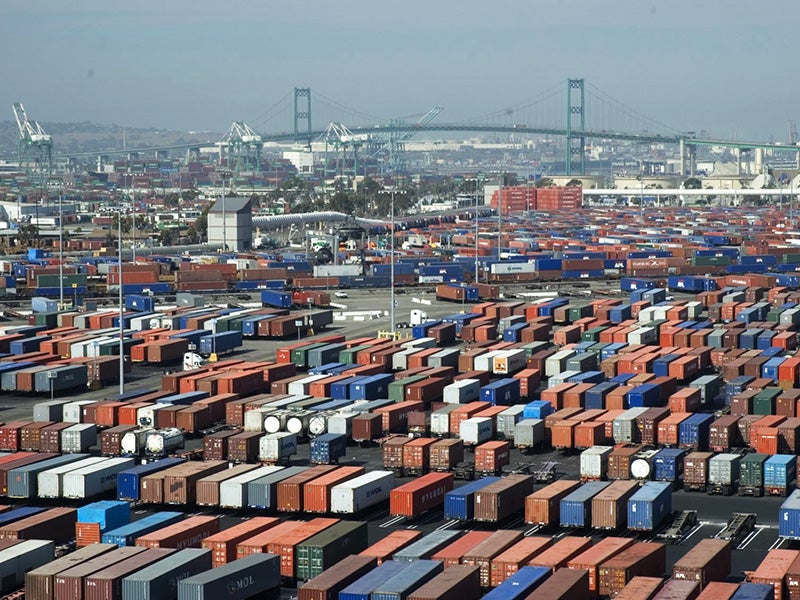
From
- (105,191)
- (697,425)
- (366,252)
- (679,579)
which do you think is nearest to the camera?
(679,579)

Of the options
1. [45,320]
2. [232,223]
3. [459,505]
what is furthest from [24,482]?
[232,223]

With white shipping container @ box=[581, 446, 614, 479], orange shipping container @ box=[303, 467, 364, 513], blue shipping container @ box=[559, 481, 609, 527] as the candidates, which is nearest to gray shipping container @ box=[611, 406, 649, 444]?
white shipping container @ box=[581, 446, 614, 479]

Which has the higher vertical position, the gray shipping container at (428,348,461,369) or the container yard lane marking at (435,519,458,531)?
the gray shipping container at (428,348,461,369)

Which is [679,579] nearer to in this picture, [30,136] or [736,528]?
[736,528]

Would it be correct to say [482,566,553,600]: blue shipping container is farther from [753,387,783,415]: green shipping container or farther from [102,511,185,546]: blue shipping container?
[753,387,783,415]: green shipping container

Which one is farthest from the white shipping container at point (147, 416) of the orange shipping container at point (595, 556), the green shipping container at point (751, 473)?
the orange shipping container at point (595, 556)

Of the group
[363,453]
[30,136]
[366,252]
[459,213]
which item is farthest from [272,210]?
[363,453]
